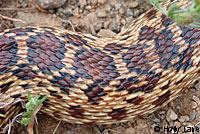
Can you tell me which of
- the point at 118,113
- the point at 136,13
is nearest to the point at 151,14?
the point at 136,13

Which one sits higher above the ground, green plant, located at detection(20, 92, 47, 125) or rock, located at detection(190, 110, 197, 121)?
rock, located at detection(190, 110, 197, 121)

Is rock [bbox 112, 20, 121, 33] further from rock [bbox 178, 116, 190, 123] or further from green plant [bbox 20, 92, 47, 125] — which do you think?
green plant [bbox 20, 92, 47, 125]

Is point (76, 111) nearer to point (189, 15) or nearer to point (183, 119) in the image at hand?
point (183, 119)

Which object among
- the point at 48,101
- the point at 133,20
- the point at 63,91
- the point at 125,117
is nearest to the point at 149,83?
the point at 125,117

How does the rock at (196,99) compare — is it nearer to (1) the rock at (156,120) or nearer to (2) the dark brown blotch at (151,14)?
(1) the rock at (156,120)

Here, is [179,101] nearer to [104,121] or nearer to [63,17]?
[104,121]

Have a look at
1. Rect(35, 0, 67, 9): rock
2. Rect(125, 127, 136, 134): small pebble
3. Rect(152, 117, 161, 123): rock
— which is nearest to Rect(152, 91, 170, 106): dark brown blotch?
Rect(152, 117, 161, 123): rock

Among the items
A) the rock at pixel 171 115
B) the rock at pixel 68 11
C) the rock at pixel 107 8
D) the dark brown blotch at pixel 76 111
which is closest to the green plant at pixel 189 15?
the dark brown blotch at pixel 76 111

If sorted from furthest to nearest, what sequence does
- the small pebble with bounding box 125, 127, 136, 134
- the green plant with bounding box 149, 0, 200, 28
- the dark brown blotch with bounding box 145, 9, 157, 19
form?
the small pebble with bounding box 125, 127, 136, 134 → the dark brown blotch with bounding box 145, 9, 157, 19 → the green plant with bounding box 149, 0, 200, 28
